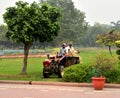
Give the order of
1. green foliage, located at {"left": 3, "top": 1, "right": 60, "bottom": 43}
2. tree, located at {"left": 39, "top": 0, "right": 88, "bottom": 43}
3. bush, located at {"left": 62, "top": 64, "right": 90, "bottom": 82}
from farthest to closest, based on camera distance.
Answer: tree, located at {"left": 39, "top": 0, "right": 88, "bottom": 43}
green foliage, located at {"left": 3, "top": 1, "right": 60, "bottom": 43}
bush, located at {"left": 62, "top": 64, "right": 90, "bottom": 82}

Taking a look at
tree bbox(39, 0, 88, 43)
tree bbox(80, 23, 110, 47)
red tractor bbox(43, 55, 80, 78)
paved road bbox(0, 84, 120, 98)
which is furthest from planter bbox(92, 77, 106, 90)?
tree bbox(80, 23, 110, 47)

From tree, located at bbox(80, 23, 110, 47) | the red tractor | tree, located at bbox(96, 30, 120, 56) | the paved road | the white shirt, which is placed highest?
tree, located at bbox(80, 23, 110, 47)

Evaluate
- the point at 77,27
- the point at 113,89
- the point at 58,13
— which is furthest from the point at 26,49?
the point at 77,27

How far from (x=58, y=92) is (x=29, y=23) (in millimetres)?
6386

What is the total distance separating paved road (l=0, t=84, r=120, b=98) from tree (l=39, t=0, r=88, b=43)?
213 ft

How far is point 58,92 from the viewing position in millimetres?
12297

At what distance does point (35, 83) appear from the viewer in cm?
1481

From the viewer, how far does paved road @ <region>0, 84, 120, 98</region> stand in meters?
11.3

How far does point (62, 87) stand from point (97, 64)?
1.72 meters

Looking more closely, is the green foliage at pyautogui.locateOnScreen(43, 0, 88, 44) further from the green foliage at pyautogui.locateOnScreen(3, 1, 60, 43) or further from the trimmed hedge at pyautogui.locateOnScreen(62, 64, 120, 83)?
the trimmed hedge at pyautogui.locateOnScreen(62, 64, 120, 83)

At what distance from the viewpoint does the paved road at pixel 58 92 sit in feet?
37.0

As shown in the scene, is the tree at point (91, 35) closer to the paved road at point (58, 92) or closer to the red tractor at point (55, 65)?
the red tractor at point (55, 65)

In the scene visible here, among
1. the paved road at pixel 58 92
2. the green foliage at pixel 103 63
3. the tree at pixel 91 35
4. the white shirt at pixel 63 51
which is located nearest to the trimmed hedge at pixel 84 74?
the green foliage at pixel 103 63

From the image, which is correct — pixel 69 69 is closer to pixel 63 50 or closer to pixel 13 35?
pixel 63 50
